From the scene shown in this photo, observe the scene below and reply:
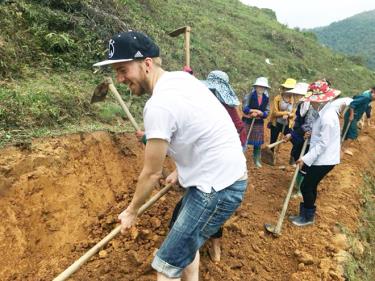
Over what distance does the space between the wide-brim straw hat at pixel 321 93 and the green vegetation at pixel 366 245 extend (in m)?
1.82

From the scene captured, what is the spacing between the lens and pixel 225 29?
565 inches

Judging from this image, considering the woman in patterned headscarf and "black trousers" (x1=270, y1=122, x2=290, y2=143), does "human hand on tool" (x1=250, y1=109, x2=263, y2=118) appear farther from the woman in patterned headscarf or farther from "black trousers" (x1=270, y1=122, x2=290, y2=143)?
"black trousers" (x1=270, y1=122, x2=290, y2=143)

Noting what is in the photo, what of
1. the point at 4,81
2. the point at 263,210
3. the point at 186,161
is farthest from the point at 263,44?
the point at 186,161

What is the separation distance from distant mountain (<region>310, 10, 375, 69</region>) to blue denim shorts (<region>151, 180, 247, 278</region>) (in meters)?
55.6

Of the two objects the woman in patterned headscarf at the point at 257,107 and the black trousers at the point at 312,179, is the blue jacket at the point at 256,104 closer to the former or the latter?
the woman in patterned headscarf at the point at 257,107

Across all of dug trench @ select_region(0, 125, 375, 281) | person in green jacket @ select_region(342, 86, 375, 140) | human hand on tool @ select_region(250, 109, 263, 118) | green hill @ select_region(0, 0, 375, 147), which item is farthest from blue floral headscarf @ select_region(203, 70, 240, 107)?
person in green jacket @ select_region(342, 86, 375, 140)

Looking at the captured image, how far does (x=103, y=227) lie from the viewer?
4137mm

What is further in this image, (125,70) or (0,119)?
(0,119)

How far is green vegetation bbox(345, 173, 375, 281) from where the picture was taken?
14.2 feet

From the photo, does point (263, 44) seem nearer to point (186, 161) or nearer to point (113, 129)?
point (113, 129)

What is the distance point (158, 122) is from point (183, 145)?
0.88ft

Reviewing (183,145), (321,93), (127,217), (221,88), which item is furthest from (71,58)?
(183,145)

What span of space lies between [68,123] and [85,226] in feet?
4.16

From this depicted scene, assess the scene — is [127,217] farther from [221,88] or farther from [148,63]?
[221,88]
